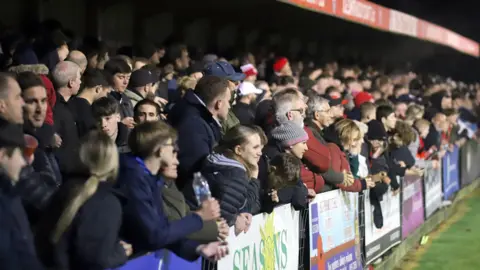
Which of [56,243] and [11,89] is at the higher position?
[11,89]

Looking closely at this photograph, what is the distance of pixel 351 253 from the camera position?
31.8ft

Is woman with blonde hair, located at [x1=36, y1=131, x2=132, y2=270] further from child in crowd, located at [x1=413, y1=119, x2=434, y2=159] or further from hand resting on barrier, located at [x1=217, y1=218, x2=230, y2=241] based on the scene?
child in crowd, located at [x1=413, y1=119, x2=434, y2=159]

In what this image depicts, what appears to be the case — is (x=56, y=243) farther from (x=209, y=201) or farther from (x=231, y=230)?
(x=231, y=230)

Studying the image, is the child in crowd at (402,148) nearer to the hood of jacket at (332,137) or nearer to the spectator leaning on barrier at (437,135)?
the hood of jacket at (332,137)

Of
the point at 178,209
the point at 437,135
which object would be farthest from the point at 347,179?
the point at 437,135

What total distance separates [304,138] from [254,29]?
14832 millimetres

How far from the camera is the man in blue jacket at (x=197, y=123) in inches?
262

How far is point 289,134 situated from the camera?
819 centimetres

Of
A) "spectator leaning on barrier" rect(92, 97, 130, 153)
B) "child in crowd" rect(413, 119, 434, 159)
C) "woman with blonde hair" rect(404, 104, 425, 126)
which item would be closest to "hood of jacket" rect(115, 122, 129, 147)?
"spectator leaning on barrier" rect(92, 97, 130, 153)

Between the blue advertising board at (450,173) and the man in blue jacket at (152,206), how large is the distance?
38.1ft

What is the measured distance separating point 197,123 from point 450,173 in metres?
11.6

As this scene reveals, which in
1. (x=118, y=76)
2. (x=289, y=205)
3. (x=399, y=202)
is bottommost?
(x=399, y=202)

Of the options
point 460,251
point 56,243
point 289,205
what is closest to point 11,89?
point 56,243

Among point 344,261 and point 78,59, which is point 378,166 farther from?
point 78,59
